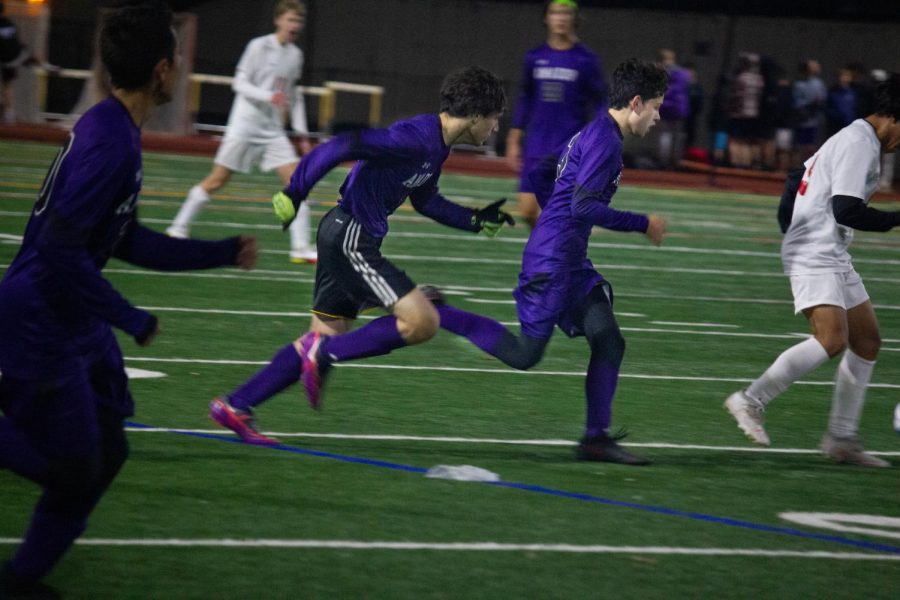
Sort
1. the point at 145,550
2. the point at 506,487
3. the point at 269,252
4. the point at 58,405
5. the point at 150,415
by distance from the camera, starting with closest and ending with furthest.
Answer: the point at 58,405
the point at 145,550
the point at 506,487
the point at 150,415
the point at 269,252

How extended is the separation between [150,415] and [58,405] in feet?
9.92

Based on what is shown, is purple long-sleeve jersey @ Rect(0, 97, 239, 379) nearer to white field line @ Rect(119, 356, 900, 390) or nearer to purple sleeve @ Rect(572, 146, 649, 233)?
purple sleeve @ Rect(572, 146, 649, 233)

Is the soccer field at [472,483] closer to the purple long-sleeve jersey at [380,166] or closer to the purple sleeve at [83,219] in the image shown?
the purple sleeve at [83,219]

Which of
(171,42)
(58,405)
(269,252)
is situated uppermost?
(171,42)

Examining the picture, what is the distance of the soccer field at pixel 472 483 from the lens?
16.5 feet

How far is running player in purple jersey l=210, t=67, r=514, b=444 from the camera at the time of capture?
21.5 feet

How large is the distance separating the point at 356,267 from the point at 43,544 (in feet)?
8.25

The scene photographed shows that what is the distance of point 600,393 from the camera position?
670 centimetres

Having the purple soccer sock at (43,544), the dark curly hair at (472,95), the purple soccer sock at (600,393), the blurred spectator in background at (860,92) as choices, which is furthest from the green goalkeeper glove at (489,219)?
the blurred spectator in background at (860,92)

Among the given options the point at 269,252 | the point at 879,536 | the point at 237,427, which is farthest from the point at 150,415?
the point at 269,252

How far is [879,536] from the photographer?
5.85 meters

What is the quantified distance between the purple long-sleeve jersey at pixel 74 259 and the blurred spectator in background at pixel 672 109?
20.4 meters

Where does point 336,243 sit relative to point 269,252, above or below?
above

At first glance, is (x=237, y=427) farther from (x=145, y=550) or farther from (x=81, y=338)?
(x=81, y=338)
